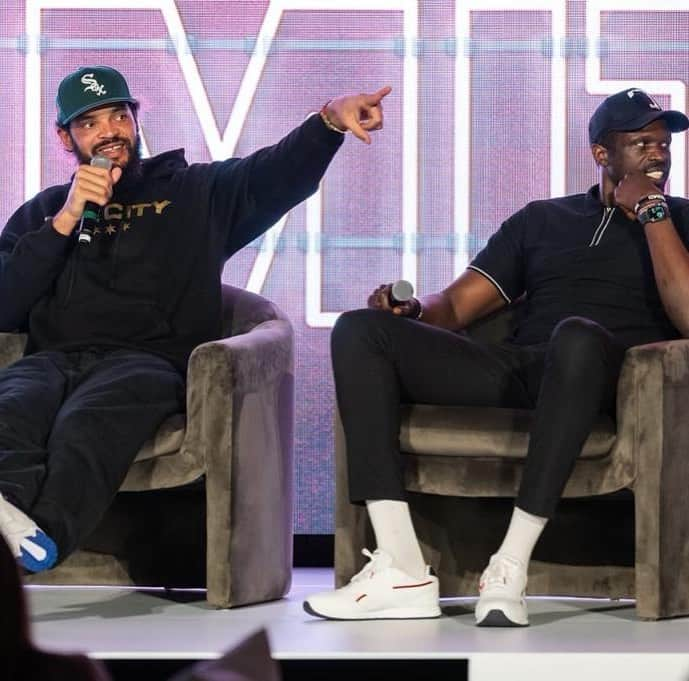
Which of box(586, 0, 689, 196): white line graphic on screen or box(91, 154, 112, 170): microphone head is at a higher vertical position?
box(586, 0, 689, 196): white line graphic on screen

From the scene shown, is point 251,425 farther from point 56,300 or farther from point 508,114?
point 508,114

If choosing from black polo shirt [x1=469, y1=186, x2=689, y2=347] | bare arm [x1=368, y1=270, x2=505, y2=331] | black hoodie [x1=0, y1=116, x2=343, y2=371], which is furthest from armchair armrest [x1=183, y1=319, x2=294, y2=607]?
black polo shirt [x1=469, y1=186, x2=689, y2=347]

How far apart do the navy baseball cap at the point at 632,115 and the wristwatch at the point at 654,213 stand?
0.87 feet

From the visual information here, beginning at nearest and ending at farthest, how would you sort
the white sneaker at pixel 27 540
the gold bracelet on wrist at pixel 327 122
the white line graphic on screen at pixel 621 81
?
1. the white sneaker at pixel 27 540
2. the gold bracelet on wrist at pixel 327 122
3. the white line graphic on screen at pixel 621 81

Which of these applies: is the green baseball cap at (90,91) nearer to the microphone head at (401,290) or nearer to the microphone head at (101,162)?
the microphone head at (101,162)

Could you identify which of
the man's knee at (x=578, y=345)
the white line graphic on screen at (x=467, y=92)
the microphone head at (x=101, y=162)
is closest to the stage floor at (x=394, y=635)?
the man's knee at (x=578, y=345)

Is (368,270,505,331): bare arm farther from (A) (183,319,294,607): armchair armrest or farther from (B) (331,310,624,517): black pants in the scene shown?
(A) (183,319,294,607): armchair armrest

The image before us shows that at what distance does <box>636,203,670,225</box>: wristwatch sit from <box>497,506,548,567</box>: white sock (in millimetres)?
752

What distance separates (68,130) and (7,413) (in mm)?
939

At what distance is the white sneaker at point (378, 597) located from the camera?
98.5 inches

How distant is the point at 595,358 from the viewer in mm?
2445

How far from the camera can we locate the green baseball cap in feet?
10.3

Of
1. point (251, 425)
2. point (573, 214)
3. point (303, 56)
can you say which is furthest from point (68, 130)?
point (573, 214)

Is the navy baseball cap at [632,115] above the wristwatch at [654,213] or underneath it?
above
